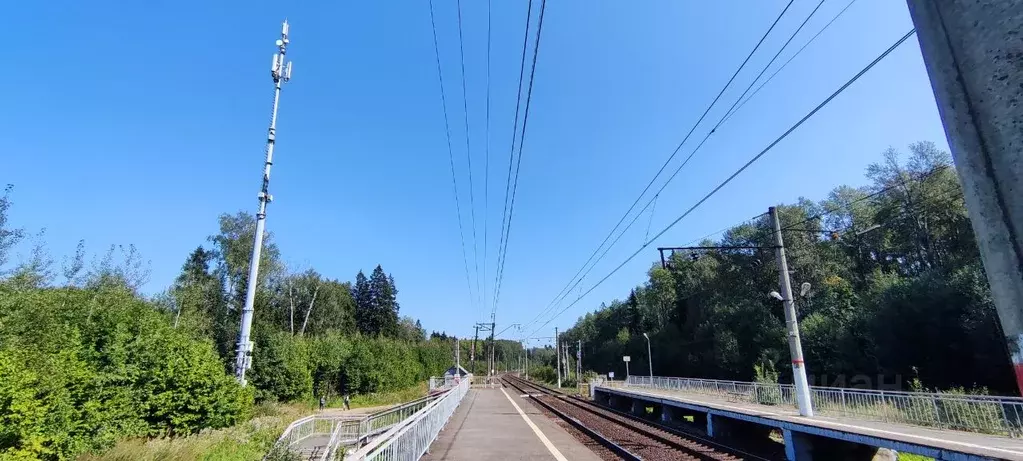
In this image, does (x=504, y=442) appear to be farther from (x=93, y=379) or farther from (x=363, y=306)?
(x=363, y=306)

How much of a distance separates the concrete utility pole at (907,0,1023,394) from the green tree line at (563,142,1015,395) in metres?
10.4

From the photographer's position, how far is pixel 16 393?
11.1 metres

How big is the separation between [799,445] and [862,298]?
2845 cm

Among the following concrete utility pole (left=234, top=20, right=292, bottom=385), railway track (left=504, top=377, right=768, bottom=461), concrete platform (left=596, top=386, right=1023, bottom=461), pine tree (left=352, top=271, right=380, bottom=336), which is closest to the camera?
concrete platform (left=596, top=386, right=1023, bottom=461)

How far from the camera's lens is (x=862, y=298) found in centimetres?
3406

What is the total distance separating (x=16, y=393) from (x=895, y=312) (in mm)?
37794

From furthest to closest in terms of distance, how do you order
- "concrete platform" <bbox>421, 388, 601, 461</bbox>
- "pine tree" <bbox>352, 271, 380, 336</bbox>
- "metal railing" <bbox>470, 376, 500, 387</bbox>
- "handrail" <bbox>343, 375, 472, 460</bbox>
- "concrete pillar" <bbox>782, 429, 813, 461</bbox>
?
"pine tree" <bbox>352, 271, 380, 336</bbox>, "metal railing" <bbox>470, 376, 500, 387</bbox>, "concrete pillar" <bbox>782, 429, 813, 461</bbox>, "concrete platform" <bbox>421, 388, 601, 461</bbox>, "handrail" <bbox>343, 375, 472, 460</bbox>

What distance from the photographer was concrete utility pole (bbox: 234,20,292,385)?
20.8 meters

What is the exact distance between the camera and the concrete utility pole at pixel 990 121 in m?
1.14

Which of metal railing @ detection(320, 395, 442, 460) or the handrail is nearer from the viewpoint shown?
the handrail

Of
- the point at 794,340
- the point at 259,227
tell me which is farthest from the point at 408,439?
the point at 259,227

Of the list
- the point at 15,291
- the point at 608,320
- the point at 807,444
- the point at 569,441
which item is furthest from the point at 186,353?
the point at 608,320

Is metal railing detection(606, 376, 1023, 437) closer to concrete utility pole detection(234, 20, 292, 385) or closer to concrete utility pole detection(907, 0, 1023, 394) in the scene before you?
concrete utility pole detection(907, 0, 1023, 394)

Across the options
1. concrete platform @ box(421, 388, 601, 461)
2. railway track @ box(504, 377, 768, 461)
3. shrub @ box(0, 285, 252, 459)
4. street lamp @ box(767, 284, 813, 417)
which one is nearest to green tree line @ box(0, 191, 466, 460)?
shrub @ box(0, 285, 252, 459)
